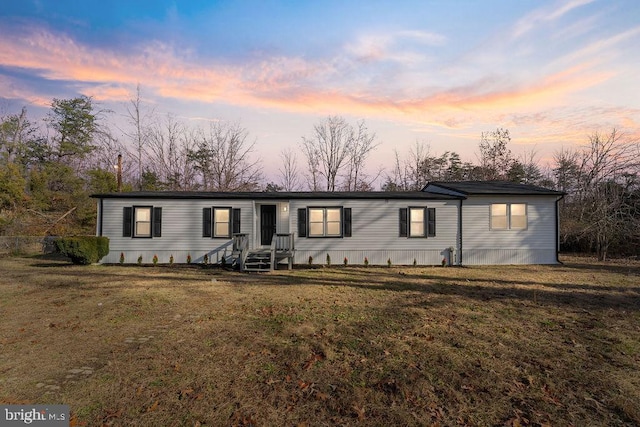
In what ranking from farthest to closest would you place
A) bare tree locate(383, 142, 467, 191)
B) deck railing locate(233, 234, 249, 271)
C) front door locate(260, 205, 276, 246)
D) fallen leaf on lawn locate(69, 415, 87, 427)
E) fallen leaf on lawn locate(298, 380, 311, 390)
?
1. bare tree locate(383, 142, 467, 191)
2. front door locate(260, 205, 276, 246)
3. deck railing locate(233, 234, 249, 271)
4. fallen leaf on lawn locate(298, 380, 311, 390)
5. fallen leaf on lawn locate(69, 415, 87, 427)

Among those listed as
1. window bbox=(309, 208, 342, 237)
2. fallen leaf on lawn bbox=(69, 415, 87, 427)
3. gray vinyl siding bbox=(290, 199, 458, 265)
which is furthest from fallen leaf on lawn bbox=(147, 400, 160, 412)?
window bbox=(309, 208, 342, 237)

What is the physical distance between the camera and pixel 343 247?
14.9 m

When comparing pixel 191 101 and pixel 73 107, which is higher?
pixel 73 107

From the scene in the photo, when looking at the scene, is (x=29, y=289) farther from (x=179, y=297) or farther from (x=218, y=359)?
(x=218, y=359)

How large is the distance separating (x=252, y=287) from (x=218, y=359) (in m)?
5.35

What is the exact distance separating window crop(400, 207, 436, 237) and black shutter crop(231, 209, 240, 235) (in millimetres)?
7821

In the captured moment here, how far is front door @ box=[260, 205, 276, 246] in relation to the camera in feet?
51.3

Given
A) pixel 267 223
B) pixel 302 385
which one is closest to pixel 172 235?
pixel 267 223

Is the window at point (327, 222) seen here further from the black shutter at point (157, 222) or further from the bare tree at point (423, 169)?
the bare tree at point (423, 169)

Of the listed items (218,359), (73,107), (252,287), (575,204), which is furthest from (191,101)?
(575,204)

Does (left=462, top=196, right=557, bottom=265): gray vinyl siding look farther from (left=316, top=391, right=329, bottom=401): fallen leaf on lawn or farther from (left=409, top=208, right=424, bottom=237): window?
(left=316, top=391, right=329, bottom=401): fallen leaf on lawn

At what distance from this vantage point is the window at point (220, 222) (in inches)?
580

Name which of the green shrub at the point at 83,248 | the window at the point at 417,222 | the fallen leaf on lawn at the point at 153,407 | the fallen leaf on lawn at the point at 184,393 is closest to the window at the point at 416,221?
the window at the point at 417,222

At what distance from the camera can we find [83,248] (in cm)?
1340
